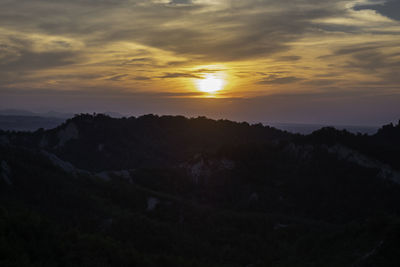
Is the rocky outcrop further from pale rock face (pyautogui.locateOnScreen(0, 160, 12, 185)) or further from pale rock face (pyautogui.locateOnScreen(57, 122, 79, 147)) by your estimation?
pale rock face (pyautogui.locateOnScreen(57, 122, 79, 147))

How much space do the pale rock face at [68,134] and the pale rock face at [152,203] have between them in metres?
51.5

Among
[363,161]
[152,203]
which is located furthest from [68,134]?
[363,161]

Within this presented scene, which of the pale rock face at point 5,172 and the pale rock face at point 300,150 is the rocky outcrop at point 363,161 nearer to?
the pale rock face at point 300,150

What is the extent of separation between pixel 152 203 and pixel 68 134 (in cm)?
5505

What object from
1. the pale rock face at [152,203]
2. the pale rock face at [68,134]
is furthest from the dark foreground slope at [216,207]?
the pale rock face at [68,134]

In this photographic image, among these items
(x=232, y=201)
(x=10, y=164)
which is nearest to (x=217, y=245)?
(x=232, y=201)

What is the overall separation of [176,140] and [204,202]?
46.7 meters

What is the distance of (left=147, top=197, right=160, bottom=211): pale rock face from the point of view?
32338mm

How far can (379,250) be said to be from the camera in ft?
50.3

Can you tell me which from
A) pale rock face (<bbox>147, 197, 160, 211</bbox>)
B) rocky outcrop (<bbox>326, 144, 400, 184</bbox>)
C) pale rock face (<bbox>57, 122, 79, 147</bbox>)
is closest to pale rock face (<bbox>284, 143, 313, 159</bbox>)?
rocky outcrop (<bbox>326, 144, 400, 184</bbox>)

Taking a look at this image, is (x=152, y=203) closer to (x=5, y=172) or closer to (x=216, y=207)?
(x=216, y=207)

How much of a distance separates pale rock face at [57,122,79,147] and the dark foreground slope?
373 inches

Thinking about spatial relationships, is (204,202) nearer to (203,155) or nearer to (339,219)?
(203,155)

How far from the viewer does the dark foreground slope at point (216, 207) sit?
51.9 ft
